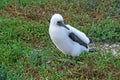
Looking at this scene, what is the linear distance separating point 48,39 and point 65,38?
143 cm

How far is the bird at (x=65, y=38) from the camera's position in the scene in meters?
6.88

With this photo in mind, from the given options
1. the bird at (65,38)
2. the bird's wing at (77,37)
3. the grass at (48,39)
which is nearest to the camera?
the grass at (48,39)

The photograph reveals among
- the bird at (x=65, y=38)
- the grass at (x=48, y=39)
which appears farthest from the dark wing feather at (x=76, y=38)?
the grass at (x=48, y=39)

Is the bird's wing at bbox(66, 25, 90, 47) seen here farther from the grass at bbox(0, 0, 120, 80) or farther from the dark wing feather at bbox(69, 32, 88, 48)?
the grass at bbox(0, 0, 120, 80)

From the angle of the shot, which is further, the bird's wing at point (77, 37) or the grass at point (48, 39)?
the bird's wing at point (77, 37)

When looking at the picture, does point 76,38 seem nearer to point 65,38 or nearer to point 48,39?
point 65,38

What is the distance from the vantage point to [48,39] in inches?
327

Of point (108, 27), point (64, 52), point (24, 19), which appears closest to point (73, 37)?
point (64, 52)

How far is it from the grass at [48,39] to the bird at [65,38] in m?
0.15

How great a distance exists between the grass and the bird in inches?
5.8

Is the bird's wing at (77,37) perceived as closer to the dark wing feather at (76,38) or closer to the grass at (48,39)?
the dark wing feather at (76,38)

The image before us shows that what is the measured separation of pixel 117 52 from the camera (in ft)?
25.0

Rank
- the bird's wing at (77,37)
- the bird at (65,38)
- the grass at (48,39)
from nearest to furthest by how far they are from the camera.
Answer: the grass at (48,39)
the bird at (65,38)
the bird's wing at (77,37)

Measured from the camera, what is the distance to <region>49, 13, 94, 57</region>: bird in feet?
22.6
